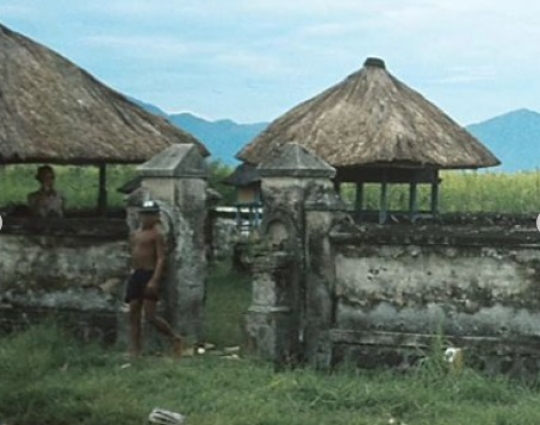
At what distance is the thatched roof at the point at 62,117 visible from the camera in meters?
17.0

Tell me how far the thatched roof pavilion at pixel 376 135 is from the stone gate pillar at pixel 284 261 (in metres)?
8.88

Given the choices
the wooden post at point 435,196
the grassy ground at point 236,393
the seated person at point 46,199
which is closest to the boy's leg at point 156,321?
the grassy ground at point 236,393

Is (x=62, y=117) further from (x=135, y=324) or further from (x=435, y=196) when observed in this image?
(x=435, y=196)

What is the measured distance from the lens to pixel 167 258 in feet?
42.0

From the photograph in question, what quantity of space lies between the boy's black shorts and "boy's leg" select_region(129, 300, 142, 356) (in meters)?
0.06

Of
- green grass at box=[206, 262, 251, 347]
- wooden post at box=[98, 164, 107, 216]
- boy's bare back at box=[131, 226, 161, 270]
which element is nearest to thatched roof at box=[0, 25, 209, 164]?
wooden post at box=[98, 164, 107, 216]

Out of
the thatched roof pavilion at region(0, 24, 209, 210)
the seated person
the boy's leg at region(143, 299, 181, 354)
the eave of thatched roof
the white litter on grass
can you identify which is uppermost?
the thatched roof pavilion at region(0, 24, 209, 210)

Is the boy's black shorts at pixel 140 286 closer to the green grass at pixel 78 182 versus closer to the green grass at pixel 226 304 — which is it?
the green grass at pixel 226 304

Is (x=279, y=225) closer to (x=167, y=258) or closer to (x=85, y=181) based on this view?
(x=167, y=258)

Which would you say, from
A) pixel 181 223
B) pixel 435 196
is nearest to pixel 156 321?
pixel 181 223

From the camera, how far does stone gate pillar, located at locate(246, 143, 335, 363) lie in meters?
11.9

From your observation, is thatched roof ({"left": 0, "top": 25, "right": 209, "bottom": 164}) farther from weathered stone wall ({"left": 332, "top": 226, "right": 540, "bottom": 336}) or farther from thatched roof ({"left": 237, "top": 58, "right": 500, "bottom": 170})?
weathered stone wall ({"left": 332, "top": 226, "right": 540, "bottom": 336})

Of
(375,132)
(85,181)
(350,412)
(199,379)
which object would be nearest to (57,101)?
(375,132)

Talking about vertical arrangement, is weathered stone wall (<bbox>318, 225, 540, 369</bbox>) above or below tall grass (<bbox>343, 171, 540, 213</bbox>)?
below
